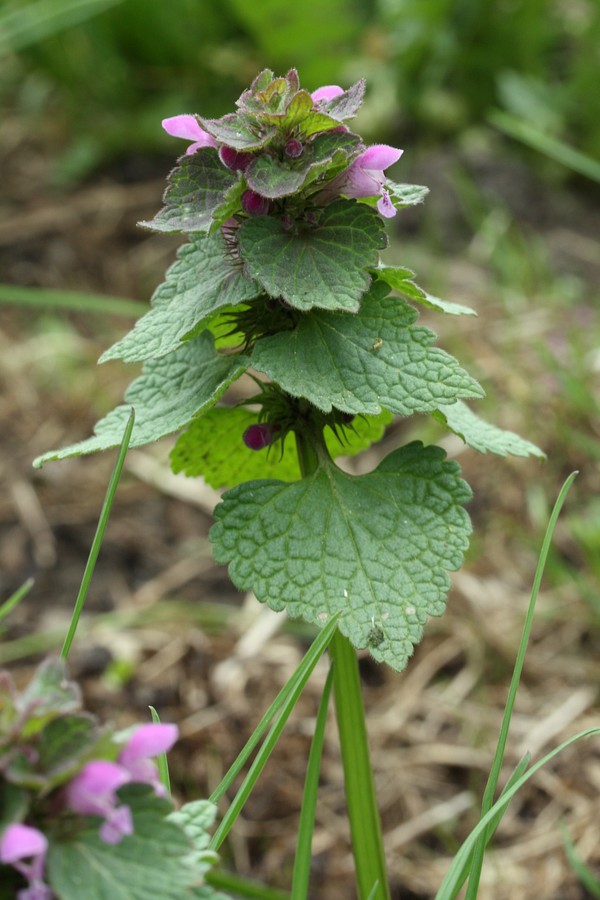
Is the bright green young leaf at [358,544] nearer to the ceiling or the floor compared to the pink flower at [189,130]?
nearer to the floor

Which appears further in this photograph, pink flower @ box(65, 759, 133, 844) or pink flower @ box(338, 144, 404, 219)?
pink flower @ box(338, 144, 404, 219)

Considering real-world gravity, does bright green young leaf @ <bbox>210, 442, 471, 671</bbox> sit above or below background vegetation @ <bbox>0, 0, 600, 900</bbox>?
above

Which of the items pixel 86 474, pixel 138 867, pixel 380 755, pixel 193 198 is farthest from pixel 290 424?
pixel 86 474

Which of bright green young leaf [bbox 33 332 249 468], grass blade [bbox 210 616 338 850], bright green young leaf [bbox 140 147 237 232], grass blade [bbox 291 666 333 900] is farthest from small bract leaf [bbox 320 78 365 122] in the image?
grass blade [bbox 291 666 333 900]

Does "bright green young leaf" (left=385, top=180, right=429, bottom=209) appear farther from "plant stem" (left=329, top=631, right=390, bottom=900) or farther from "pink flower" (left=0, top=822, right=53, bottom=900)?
"pink flower" (left=0, top=822, right=53, bottom=900)

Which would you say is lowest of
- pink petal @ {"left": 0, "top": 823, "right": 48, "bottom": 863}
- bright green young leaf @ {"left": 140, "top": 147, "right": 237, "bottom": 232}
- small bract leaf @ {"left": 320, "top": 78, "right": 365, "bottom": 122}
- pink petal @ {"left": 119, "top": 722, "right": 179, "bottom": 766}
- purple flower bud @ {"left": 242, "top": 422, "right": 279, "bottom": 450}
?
purple flower bud @ {"left": 242, "top": 422, "right": 279, "bottom": 450}

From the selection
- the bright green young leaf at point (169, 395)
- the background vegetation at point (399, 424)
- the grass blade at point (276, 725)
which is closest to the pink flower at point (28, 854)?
the grass blade at point (276, 725)

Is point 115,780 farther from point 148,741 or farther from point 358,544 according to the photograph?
point 358,544

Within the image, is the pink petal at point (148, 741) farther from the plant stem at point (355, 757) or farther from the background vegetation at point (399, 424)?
the background vegetation at point (399, 424)
